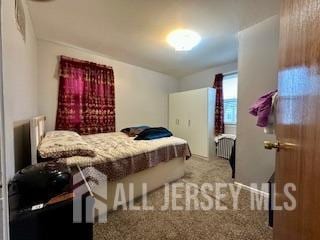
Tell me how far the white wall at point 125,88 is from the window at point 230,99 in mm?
1638

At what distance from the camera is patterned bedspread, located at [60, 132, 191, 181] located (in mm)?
1836

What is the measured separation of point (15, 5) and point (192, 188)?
276 centimetres

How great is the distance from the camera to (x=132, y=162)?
2.18 meters

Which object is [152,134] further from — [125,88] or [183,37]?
[125,88]

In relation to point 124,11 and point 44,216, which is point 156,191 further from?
point 124,11

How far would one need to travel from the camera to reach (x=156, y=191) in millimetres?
2484

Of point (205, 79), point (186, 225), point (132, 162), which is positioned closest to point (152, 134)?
point (132, 162)

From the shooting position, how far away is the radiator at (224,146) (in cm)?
407

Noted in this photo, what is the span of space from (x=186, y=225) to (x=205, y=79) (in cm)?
375

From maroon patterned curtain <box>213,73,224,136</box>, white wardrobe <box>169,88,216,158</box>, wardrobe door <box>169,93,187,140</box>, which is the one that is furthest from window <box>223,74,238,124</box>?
wardrobe door <box>169,93,187,140</box>

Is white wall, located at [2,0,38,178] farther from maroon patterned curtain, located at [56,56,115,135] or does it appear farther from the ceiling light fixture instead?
the ceiling light fixture

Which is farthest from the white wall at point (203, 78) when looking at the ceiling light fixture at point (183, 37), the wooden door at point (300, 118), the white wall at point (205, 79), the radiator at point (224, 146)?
the wooden door at point (300, 118)

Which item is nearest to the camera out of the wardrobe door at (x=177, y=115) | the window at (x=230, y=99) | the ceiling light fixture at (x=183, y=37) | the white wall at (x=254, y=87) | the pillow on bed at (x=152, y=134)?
the white wall at (x=254, y=87)

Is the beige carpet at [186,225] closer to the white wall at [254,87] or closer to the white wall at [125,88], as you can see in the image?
the white wall at [254,87]
